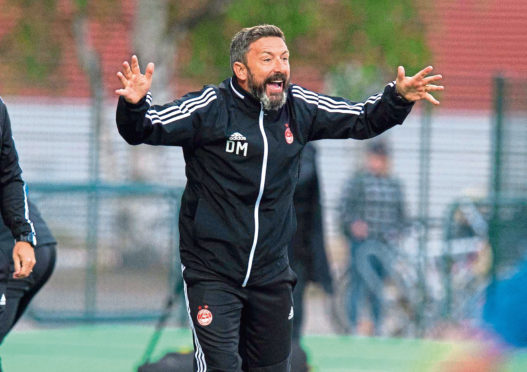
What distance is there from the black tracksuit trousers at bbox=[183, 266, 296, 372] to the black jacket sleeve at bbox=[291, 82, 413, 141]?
0.77 metres

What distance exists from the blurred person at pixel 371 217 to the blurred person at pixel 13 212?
587 centimetres

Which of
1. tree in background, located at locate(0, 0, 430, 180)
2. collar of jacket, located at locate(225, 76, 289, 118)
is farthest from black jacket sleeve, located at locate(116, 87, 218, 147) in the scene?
tree in background, located at locate(0, 0, 430, 180)

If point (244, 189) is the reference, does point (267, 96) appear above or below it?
above

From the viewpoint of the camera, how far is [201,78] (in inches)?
464

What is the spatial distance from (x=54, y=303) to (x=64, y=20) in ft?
15.3

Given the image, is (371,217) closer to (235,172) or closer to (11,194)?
(235,172)

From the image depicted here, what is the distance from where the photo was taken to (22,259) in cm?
596

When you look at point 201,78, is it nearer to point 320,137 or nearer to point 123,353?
point 123,353

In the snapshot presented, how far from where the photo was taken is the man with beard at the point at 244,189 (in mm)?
5879

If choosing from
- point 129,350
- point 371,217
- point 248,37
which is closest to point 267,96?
point 248,37

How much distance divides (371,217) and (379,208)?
119mm

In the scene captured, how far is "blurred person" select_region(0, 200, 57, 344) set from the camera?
6594 millimetres

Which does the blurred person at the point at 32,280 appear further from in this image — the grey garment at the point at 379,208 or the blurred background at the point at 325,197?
the grey garment at the point at 379,208

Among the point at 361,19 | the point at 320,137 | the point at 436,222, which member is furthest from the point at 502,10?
the point at 320,137
